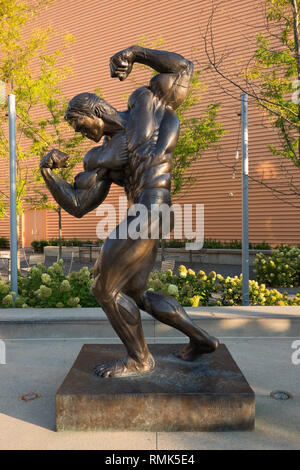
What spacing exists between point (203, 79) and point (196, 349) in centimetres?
1411

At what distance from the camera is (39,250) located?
22188 mm

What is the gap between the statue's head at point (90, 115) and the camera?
302 cm

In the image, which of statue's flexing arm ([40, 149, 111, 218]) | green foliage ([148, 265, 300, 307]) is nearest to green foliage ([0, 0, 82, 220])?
green foliage ([148, 265, 300, 307])

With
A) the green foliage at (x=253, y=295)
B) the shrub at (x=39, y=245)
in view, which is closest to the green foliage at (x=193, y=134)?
the green foliage at (x=253, y=295)

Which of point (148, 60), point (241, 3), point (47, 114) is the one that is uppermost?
point (241, 3)

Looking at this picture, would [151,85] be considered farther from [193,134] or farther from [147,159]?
[193,134]

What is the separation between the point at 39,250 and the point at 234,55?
14.0m

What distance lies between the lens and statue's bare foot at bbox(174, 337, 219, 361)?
3268mm

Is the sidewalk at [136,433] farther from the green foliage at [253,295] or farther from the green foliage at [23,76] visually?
the green foliage at [23,76]

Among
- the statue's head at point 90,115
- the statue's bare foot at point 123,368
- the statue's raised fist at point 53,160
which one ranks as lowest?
the statue's bare foot at point 123,368

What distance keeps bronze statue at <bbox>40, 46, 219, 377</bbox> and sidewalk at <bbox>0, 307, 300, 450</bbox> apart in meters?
0.54
